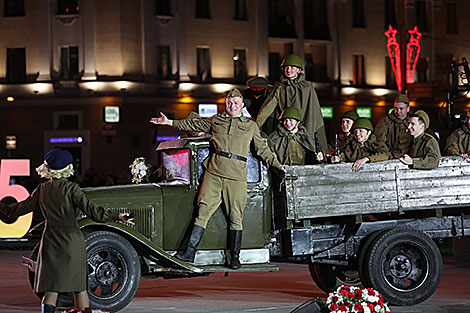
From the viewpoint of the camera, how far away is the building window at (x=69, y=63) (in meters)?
48.2

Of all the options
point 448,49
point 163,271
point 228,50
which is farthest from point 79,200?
point 448,49

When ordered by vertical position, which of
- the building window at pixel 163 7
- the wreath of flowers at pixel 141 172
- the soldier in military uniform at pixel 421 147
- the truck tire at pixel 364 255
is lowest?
the truck tire at pixel 364 255

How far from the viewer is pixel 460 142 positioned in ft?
49.1

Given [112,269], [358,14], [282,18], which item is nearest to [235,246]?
[112,269]

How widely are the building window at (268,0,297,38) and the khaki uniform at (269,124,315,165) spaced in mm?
39881

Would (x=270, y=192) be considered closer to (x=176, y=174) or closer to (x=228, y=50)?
(x=176, y=174)

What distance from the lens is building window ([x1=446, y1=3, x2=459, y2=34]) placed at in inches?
2328

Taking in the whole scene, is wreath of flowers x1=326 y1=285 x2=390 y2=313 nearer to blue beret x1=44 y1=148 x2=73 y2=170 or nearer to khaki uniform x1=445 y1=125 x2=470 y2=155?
blue beret x1=44 y1=148 x2=73 y2=170

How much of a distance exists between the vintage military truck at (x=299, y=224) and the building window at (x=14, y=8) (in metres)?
38.1

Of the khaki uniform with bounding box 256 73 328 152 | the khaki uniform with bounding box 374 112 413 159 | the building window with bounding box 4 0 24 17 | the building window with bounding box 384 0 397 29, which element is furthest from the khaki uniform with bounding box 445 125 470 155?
the building window with bounding box 384 0 397 29

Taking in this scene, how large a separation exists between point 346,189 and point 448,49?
47.8 meters

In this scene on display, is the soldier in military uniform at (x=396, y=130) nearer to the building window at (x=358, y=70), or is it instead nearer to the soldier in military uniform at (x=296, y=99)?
the soldier in military uniform at (x=296, y=99)

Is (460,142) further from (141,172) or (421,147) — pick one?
A: (141,172)

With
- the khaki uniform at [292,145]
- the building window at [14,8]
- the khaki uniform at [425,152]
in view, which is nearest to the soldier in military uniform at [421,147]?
the khaki uniform at [425,152]
